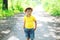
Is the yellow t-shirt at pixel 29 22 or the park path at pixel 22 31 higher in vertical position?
the yellow t-shirt at pixel 29 22

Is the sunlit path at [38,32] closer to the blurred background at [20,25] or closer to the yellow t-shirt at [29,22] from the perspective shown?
the blurred background at [20,25]

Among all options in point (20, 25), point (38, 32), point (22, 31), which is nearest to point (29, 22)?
point (38, 32)

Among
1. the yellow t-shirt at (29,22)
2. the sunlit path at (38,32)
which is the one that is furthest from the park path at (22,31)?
the yellow t-shirt at (29,22)

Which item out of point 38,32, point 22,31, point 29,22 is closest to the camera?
point 29,22

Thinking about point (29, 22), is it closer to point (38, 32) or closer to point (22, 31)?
point (38, 32)

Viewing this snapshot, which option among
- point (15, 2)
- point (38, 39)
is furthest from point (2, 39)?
point (15, 2)

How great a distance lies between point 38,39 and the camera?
11391mm

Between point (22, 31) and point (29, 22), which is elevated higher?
point (29, 22)

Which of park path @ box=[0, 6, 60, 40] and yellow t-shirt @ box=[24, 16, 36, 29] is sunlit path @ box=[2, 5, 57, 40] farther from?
yellow t-shirt @ box=[24, 16, 36, 29]

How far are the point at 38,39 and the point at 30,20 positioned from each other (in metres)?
2.57

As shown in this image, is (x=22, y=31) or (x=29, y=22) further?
(x=22, y=31)

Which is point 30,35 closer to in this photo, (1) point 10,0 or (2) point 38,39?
(2) point 38,39

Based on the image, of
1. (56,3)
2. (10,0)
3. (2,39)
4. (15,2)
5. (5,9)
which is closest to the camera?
(2,39)

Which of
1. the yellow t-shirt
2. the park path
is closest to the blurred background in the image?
the park path
